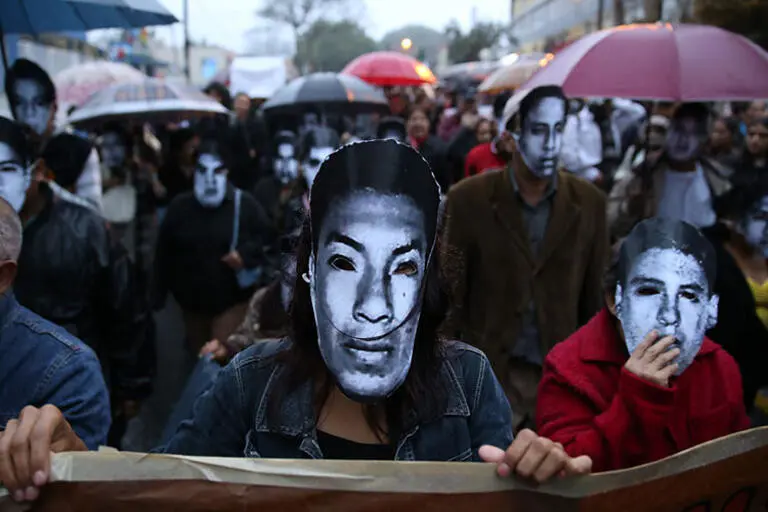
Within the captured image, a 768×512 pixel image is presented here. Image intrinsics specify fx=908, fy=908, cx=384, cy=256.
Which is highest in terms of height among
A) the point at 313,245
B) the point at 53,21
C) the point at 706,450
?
the point at 53,21

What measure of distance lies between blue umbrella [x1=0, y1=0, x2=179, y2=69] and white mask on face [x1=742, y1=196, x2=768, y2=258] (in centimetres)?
325

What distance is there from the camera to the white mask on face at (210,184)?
5.91 m

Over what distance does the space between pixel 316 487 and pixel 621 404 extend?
1079 millimetres

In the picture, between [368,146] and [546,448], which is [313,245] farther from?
[546,448]

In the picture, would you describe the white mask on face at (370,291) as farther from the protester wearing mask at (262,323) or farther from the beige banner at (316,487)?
the protester wearing mask at (262,323)

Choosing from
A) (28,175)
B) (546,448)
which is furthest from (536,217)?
(546,448)

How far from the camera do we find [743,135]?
1150 centimetres

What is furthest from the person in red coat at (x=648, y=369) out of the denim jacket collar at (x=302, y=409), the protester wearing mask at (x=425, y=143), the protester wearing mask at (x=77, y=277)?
the protester wearing mask at (x=425, y=143)

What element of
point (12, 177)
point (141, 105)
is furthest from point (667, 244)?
point (141, 105)

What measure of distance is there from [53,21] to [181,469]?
3909 millimetres

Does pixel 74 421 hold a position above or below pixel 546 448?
below

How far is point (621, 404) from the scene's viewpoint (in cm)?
250

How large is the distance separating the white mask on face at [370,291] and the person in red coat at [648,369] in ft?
2.52

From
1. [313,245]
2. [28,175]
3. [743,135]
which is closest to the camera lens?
[313,245]
